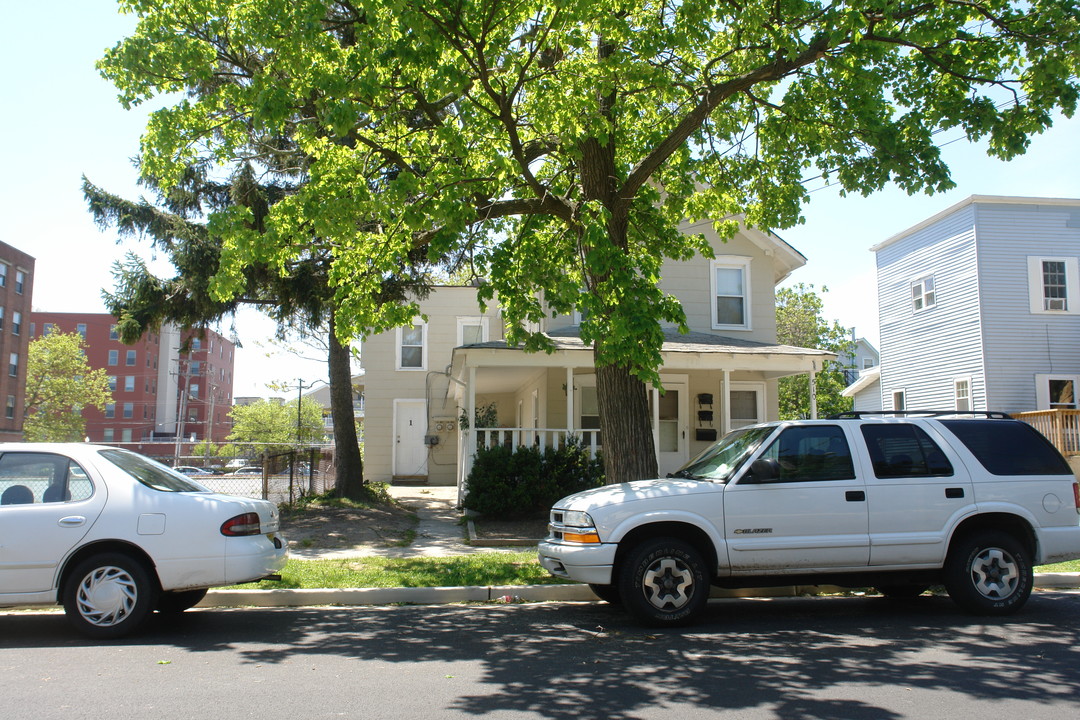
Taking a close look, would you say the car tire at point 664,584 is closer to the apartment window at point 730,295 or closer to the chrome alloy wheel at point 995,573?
the chrome alloy wheel at point 995,573

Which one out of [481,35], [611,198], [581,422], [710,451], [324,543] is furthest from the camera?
[581,422]

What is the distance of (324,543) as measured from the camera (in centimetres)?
1180

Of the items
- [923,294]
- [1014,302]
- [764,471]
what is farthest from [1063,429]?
[764,471]

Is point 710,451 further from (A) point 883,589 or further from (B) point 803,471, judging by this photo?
(A) point 883,589

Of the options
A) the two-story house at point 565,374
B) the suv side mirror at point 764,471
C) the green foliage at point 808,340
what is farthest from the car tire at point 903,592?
the green foliage at point 808,340

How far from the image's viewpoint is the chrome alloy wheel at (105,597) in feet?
20.7

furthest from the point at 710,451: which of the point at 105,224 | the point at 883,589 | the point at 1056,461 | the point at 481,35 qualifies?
the point at 105,224

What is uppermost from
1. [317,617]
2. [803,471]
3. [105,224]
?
[105,224]

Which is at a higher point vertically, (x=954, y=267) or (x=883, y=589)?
(x=954, y=267)

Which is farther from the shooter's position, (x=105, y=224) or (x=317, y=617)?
(x=105, y=224)

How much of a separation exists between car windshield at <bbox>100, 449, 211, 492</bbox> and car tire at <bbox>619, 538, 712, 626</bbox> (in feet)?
13.3

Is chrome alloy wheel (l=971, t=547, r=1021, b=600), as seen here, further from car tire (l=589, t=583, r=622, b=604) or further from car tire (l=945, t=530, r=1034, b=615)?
car tire (l=589, t=583, r=622, b=604)

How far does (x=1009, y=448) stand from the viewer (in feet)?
24.1

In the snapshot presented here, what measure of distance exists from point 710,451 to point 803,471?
1.14 meters
